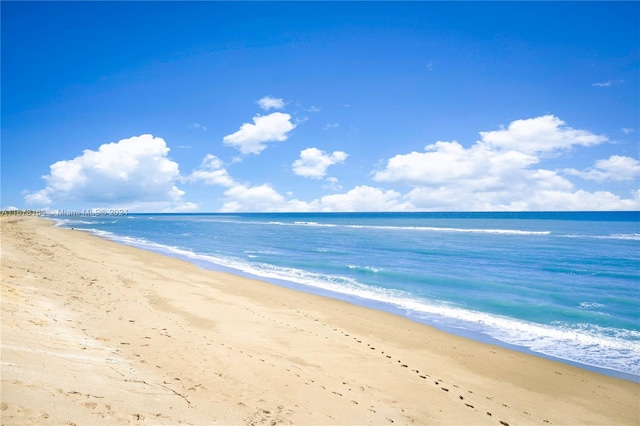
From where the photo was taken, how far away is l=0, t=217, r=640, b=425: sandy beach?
18.3 ft

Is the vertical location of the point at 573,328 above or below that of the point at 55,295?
below

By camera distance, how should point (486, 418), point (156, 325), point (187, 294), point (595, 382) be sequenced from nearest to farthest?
point (486, 418), point (595, 382), point (156, 325), point (187, 294)

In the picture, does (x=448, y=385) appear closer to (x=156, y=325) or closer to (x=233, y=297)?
(x=156, y=325)

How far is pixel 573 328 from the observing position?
521 inches

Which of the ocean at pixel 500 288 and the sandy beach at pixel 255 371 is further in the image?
the ocean at pixel 500 288

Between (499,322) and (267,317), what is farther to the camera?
(499,322)

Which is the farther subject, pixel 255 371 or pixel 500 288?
pixel 500 288

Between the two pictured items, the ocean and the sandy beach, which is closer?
the sandy beach

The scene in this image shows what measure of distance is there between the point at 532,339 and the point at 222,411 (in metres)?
11.6

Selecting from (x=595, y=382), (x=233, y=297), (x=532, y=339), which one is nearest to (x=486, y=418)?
(x=595, y=382)

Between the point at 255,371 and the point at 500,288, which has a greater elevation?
the point at 255,371

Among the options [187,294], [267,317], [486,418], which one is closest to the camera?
[486,418]

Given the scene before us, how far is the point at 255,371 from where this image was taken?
308 inches

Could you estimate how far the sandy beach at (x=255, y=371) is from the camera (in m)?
5.57
